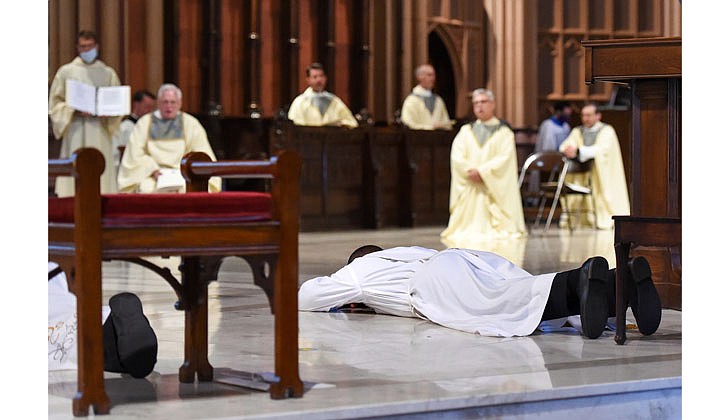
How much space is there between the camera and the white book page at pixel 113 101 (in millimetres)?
10391

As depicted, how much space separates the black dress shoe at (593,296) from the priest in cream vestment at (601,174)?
10.9 metres

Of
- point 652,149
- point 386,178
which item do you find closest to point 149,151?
point 386,178

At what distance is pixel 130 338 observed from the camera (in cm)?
393

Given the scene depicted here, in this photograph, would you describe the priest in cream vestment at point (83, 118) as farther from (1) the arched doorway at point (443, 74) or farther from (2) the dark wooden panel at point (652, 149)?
(1) the arched doorway at point (443, 74)

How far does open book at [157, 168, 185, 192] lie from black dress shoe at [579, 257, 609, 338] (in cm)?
557

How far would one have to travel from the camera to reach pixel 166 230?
11.4 ft

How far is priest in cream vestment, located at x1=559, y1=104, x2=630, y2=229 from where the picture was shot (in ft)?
51.9

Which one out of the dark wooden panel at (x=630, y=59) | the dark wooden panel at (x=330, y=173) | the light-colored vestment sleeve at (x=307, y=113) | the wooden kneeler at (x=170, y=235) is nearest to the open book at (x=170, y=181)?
the dark wooden panel at (x=330, y=173)

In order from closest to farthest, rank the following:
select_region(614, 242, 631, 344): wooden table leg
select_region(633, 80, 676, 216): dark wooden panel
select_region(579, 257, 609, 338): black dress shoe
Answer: select_region(579, 257, 609, 338): black dress shoe
select_region(614, 242, 631, 344): wooden table leg
select_region(633, 80, 676, 216): dark wooden panel

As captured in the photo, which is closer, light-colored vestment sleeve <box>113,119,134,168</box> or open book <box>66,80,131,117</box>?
open book <box>66,80,131,117</box>

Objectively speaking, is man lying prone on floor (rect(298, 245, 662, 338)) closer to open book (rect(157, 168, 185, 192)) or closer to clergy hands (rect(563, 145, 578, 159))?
open book (rect(157, 168, 185, 192))

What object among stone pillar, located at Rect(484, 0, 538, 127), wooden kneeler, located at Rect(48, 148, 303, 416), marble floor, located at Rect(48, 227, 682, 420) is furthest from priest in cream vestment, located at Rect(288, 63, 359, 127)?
wooden kneeler, located at Rect(48, 148, 303, 416)
